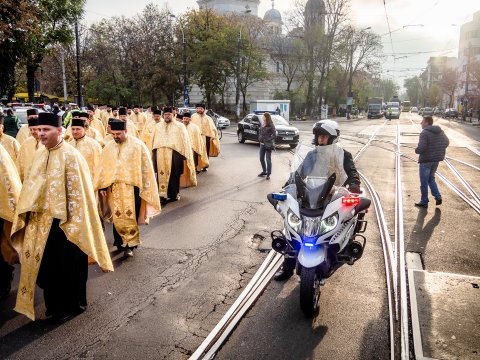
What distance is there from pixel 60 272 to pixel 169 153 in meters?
5.28

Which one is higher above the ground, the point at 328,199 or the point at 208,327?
the point at 328,199

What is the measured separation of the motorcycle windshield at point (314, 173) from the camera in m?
4.38

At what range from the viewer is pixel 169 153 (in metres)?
9.42

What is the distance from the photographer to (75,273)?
439cm

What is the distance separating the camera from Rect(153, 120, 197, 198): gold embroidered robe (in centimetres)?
936

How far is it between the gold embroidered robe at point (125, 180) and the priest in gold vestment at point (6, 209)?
141cm

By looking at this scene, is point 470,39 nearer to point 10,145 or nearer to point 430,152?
point 430,152

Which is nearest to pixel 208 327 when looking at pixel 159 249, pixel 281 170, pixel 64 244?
pixel 64 244

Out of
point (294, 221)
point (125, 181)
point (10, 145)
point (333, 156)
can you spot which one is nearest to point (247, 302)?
point (294, 221)

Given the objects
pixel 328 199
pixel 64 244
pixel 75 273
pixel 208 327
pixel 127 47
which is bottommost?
pixel 208 327

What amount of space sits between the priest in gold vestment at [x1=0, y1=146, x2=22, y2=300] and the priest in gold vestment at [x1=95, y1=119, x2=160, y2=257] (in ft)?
4.64

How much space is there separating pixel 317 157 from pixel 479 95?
48.8 m

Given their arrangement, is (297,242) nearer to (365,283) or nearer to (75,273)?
(365,283)

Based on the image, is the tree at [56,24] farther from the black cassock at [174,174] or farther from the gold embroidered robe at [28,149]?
the gold embroidered robe at [28,149]
